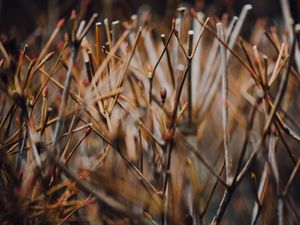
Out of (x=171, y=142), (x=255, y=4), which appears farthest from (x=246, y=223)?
(x=255, y=4)

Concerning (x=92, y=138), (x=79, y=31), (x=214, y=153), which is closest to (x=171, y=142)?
(x=79, y=31)

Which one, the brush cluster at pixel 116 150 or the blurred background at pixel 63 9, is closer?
the brush cluster at pixel 116 150

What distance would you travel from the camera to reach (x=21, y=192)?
35.4 inches

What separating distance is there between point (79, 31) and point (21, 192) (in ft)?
1.44

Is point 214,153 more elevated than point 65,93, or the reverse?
point 65,93

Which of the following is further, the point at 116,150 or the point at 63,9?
the point at 63,9

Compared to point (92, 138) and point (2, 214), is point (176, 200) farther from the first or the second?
point (92, 138)

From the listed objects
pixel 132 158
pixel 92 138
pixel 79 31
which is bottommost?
pixel 92 138

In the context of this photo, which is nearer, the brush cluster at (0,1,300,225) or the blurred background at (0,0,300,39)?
the brush cluster at (0,1,300,225)

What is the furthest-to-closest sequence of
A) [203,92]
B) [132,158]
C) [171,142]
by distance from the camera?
[203,92] < [132,158] < [171,142]

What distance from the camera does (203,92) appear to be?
153 cm

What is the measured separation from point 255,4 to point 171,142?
3.55m

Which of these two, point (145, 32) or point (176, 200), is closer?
point (176, 200)

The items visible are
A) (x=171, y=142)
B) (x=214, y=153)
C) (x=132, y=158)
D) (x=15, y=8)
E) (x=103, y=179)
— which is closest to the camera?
(x=103, y=179)
